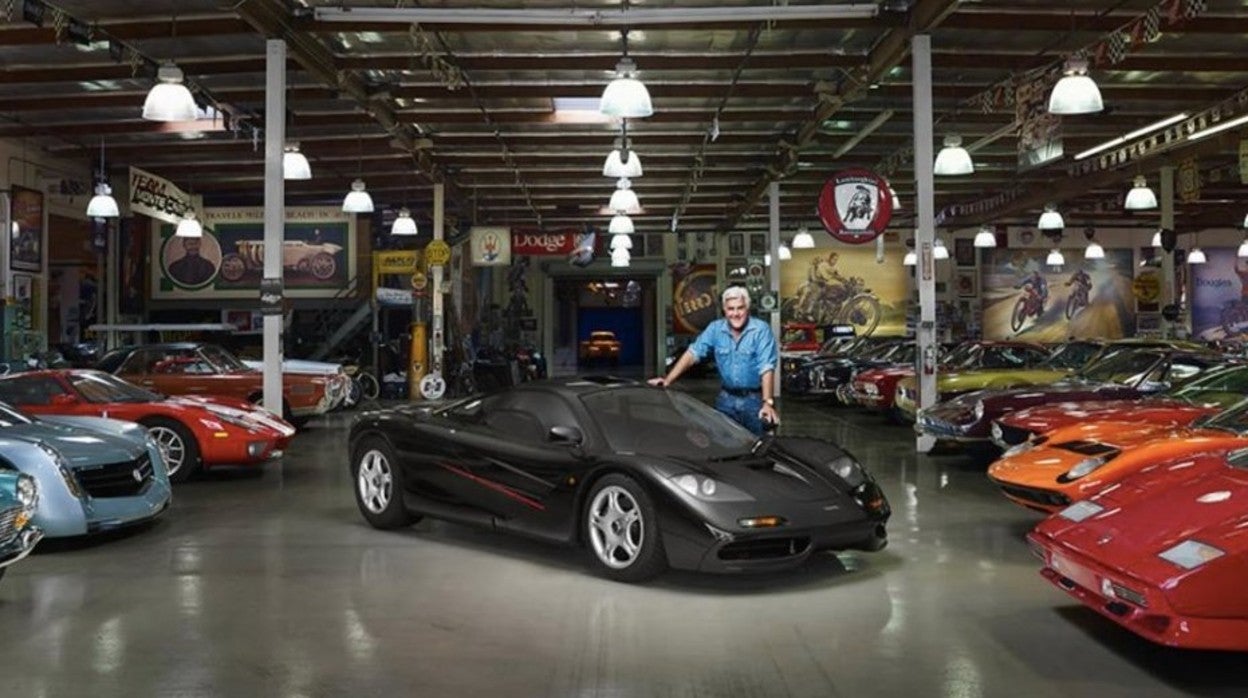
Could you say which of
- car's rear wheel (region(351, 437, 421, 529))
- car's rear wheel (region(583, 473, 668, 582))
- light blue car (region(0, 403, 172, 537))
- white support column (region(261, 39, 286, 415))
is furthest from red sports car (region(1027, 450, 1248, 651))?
white support column (region(261, 39, 286, 415))

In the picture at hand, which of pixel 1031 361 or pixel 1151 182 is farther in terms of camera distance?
pixel 1151 182

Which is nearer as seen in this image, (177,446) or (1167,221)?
(177,446)

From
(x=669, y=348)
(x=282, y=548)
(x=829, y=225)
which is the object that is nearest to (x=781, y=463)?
(x=282, y=548)

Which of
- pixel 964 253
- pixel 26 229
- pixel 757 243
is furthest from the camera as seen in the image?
pixel 757 243

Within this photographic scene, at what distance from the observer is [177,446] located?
957 centimetres

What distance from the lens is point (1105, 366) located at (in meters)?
11.5

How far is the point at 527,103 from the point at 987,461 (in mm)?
8596

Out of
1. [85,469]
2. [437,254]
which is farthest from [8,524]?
[437,254]

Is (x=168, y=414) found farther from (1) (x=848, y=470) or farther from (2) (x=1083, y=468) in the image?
(2) (x=1083, y=468)

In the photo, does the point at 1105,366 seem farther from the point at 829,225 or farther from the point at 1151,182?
the point at 1151,182

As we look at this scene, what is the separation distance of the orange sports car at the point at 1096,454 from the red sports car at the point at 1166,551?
1149mm

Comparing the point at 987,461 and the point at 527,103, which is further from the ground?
the point at 527,103

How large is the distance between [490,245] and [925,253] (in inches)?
492

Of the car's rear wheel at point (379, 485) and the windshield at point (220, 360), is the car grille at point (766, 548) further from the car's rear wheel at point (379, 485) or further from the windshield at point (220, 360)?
the windshield at point (220, 360)
